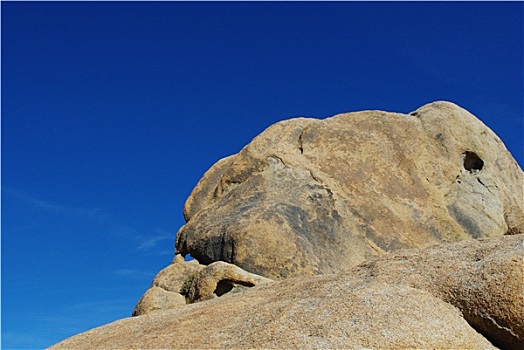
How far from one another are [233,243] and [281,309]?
9.85 metres

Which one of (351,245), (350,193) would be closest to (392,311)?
(351,245)

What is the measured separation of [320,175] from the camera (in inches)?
915

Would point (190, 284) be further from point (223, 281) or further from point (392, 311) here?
point (392, 311)

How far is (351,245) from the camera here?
70.1ft

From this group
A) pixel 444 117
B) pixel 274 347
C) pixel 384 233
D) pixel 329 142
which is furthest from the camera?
pixel 444 117

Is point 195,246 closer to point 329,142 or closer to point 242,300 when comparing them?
point 329,142

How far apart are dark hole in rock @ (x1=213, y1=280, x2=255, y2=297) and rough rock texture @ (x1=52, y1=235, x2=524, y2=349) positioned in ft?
20.7

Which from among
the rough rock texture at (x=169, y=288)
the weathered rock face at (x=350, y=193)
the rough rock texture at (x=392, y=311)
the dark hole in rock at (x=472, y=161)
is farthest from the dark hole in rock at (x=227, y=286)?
the dark hole in rock at (x=472, y=161)

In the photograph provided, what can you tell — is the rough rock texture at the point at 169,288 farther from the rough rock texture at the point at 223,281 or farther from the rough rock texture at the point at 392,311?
the rough rock texture at the point at 392,311

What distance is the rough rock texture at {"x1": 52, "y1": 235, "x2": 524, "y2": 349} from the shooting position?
31.0ft

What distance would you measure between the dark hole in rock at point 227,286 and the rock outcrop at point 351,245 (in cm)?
3

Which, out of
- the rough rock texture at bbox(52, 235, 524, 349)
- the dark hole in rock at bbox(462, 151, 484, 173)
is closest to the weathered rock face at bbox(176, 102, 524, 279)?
the dark hole in rock at bbox(462, 151, 484, 173)

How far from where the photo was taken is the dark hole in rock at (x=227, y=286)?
1845 cm

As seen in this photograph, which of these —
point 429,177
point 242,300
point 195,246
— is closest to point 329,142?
point 429,177
